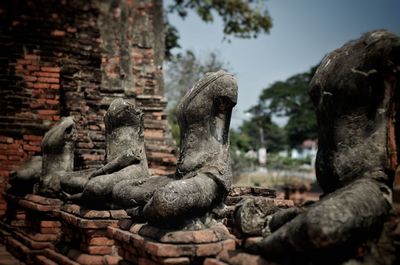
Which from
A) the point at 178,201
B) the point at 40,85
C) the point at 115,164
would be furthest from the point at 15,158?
the point at 178,201

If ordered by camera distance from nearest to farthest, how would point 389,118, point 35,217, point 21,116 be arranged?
point 389,118 → point 35,217 → point 21,116

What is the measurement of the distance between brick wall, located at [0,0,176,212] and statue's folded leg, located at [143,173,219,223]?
160 inches

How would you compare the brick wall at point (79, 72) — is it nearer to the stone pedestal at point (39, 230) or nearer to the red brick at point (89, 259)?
the stone pedestal at point (39, 230)

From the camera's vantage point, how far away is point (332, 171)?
2457 mm

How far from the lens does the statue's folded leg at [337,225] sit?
6.42ft

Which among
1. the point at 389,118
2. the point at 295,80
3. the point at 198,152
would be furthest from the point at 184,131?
the point at 295,80

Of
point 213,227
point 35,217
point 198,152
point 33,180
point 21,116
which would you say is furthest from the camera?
point 21,116

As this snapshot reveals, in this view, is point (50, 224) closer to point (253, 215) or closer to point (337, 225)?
point (253, 215)

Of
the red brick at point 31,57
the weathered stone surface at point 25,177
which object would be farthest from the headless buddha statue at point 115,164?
the red brick at point 31,57

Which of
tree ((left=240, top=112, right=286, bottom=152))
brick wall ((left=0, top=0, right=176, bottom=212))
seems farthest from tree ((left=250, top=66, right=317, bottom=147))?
brick wall ((left=0, top=0, right=176, bottom=212))

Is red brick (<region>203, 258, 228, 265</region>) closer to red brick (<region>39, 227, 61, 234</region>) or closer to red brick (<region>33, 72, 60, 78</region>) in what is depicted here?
red brick (<region>39, 227, 61, 234</region>)

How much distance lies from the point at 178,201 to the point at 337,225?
1.06 meters

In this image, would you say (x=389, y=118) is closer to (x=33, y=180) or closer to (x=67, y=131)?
(x=67, y=131)

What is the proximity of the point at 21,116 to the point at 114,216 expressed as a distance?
4.61 meters
